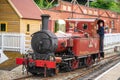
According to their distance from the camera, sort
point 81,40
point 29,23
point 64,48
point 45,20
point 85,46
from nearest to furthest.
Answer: point 45,20, point 64,48, point 81,40, point 85,46, point 29,23

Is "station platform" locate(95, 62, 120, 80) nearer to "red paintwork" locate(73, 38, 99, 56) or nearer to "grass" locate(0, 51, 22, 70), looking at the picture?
"red paintwork" locate(73, 38, 99, 56)

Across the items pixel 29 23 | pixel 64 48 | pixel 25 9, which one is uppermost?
pixel 25 9

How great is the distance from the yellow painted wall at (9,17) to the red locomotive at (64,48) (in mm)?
8944

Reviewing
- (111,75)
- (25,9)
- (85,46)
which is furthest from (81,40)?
(25,9)

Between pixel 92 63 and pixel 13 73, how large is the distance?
5.88 metres

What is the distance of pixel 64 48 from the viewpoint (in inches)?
668

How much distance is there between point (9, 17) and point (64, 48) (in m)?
12.3

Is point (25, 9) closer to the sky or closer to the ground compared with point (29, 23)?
closer to the sky

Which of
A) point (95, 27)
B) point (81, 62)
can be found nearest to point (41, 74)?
point (81, 62)

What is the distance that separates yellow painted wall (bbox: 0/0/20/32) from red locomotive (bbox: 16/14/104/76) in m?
8.94

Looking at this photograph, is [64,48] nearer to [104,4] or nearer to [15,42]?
[15,42]

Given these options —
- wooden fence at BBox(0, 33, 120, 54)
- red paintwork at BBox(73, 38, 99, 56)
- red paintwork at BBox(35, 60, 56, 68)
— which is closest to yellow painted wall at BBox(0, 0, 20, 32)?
wooden fence at BBox(0, 33, 120, 54)

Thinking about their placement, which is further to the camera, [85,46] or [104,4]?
[104,4]

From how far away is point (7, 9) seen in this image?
28.1 meters
